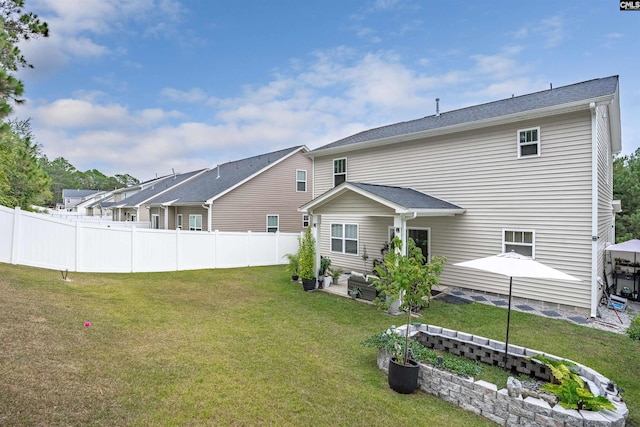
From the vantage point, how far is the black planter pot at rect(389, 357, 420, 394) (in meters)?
4.17

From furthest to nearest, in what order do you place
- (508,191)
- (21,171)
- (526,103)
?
(21,171), (526,103), (508,191)

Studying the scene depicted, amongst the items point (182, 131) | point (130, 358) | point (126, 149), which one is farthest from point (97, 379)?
point (126, 149)

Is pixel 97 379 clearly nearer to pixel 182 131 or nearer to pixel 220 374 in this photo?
pixel 220 374

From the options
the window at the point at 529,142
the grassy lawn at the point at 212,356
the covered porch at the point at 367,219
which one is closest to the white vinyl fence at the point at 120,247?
the grassy lawn at the point at 212,356

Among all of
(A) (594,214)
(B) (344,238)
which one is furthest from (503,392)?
(B) (344,238)

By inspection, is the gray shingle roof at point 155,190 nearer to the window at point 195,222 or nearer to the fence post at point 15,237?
the window at point 195,222

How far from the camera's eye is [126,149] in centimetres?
2888

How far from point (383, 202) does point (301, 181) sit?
1268 centimetres

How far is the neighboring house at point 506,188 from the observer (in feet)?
26.4

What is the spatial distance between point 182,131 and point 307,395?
25933mm

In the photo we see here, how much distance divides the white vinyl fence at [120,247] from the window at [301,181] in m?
5.31

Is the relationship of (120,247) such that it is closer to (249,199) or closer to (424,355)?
(249,199)

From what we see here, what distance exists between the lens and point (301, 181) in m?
20.5

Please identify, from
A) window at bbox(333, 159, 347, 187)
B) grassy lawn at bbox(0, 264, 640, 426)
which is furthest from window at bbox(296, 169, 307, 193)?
grassy lawn at bbox(0, 264, 640, 426)
